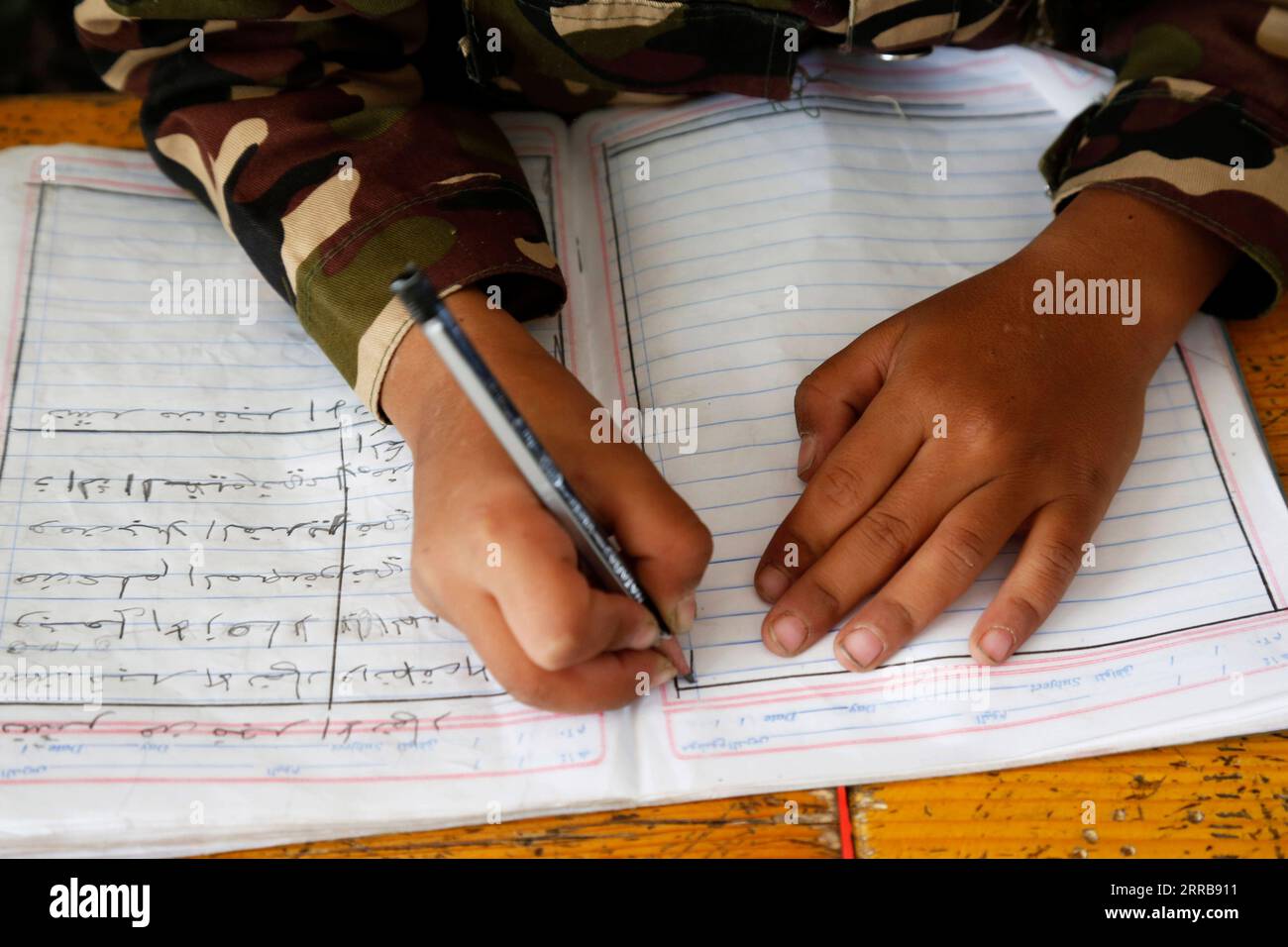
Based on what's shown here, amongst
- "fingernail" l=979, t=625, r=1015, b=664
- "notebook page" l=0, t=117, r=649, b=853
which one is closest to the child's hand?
"fingernail" l=979, t=625, r=1015, b=664

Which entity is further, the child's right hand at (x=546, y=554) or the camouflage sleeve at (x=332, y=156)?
the camouflage sleeve at (x=332, y=156)

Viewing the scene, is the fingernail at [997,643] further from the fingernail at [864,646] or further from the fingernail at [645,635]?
the fingernail at [645,635]

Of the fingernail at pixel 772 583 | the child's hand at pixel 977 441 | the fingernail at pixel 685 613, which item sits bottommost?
the fingernail at pixel 685 613

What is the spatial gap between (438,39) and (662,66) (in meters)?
0.14

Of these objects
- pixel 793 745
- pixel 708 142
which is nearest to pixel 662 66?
pixel 708 142

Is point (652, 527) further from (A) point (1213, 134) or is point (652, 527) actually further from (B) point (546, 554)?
(A) point (1213, 134)

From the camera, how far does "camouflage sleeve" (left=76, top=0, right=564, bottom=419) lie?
53 centimetres

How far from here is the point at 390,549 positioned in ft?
1.68

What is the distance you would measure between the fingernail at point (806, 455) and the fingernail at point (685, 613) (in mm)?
108

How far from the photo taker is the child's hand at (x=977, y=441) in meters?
0.48

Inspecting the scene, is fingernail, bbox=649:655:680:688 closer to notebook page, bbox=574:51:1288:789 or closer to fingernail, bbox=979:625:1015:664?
notebook page, bbox=574:51:1288:789

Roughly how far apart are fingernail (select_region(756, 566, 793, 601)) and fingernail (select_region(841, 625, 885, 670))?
4cm

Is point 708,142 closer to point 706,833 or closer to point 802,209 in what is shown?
point 802,209

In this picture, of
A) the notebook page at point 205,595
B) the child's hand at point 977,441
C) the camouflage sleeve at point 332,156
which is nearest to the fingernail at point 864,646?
the child's hand at point 977,441
